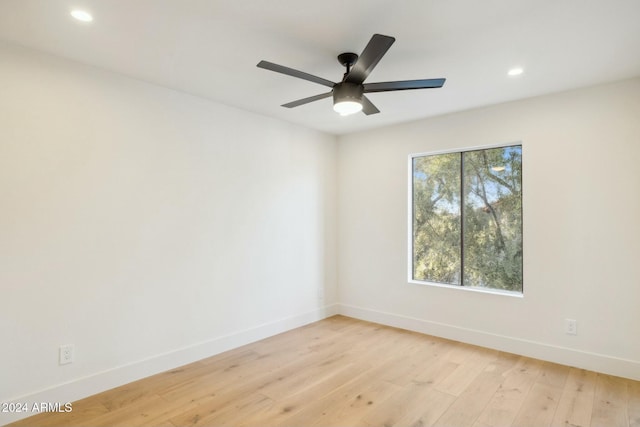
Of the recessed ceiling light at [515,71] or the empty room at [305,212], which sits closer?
the empty room at [305,212]

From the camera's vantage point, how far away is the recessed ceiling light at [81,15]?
1992 millimetres

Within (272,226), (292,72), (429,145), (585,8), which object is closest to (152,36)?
(292,72)

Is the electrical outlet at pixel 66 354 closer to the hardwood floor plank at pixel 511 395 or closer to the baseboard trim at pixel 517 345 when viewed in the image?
the hardwood floor plank at pixel 511 395

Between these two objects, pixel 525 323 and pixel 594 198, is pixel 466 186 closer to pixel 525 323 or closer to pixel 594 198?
pixel 594 198

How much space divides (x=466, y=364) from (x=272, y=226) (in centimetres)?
245

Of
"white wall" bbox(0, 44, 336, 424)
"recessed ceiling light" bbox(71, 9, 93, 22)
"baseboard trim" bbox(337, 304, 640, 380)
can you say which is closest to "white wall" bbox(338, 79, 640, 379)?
"baseboard trim" bbox(337, 304, 640, 380)

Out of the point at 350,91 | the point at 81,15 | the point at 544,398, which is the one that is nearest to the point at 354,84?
the point at 350,91

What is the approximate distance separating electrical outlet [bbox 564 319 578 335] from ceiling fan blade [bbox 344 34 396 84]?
290 cm

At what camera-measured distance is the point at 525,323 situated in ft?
11.1

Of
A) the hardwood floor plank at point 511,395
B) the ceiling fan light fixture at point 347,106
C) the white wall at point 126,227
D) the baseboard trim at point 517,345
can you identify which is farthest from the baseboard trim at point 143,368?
the ceiling fan light fixture at point 347,106

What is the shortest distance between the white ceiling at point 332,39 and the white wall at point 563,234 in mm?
368

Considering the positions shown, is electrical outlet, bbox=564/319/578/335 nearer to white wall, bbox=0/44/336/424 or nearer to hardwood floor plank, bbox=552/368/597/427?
hardwood floor plank, bbox=552/368/597/427

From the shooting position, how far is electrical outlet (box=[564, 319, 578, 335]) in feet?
10.3

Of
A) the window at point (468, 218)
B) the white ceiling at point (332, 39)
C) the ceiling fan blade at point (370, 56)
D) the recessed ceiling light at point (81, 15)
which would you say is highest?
the recessed ceiling light at point (81, 15)
